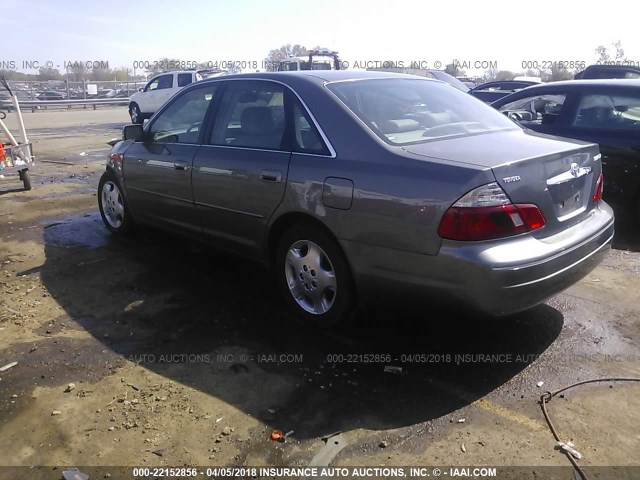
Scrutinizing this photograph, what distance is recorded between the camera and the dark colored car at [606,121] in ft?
18.9

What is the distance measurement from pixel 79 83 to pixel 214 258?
33.1 metres

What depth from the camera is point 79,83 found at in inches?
1340

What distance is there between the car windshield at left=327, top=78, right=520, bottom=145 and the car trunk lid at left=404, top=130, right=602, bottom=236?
17 centimetres

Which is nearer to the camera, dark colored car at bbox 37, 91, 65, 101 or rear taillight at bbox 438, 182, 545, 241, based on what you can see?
rear taillight at bbox 438, 182, 545, 241

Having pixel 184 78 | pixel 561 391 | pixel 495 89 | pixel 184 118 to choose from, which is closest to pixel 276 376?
pixel 561 391

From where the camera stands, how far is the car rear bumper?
297 centimetres

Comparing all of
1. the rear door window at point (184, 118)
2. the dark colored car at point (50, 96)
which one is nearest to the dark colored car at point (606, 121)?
the rear door window at point (184, 118)

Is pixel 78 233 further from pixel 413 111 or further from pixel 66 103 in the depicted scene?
pixel 66 103

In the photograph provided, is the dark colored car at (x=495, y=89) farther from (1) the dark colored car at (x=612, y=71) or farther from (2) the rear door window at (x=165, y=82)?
(2) the rear door window at (x=165, y=82)

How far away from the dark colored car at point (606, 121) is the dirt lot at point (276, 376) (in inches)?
44.5

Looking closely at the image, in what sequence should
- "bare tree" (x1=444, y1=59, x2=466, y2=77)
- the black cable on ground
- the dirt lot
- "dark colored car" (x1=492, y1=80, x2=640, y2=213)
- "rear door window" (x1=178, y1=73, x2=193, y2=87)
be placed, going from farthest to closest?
"bare tree" (x1=444, y1=59, x2=466, y2=77)
"rear door window" (x1=178, y1=73, x2=193, y2=87)
"dark colored car" (x1=492, y1=80, x2=640, y2=213)
the dirt lot
the black cable on ground

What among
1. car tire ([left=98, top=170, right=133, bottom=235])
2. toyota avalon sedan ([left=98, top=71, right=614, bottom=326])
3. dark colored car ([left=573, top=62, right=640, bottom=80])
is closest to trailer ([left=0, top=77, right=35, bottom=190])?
car tire ([left=98, top=170, right=133, bottom=235])

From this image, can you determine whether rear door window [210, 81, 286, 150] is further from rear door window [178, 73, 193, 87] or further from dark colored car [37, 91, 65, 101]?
dark colored car [37, 91, 65, 101]

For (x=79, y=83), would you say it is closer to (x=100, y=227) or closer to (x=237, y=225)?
(x=100, y=227)
